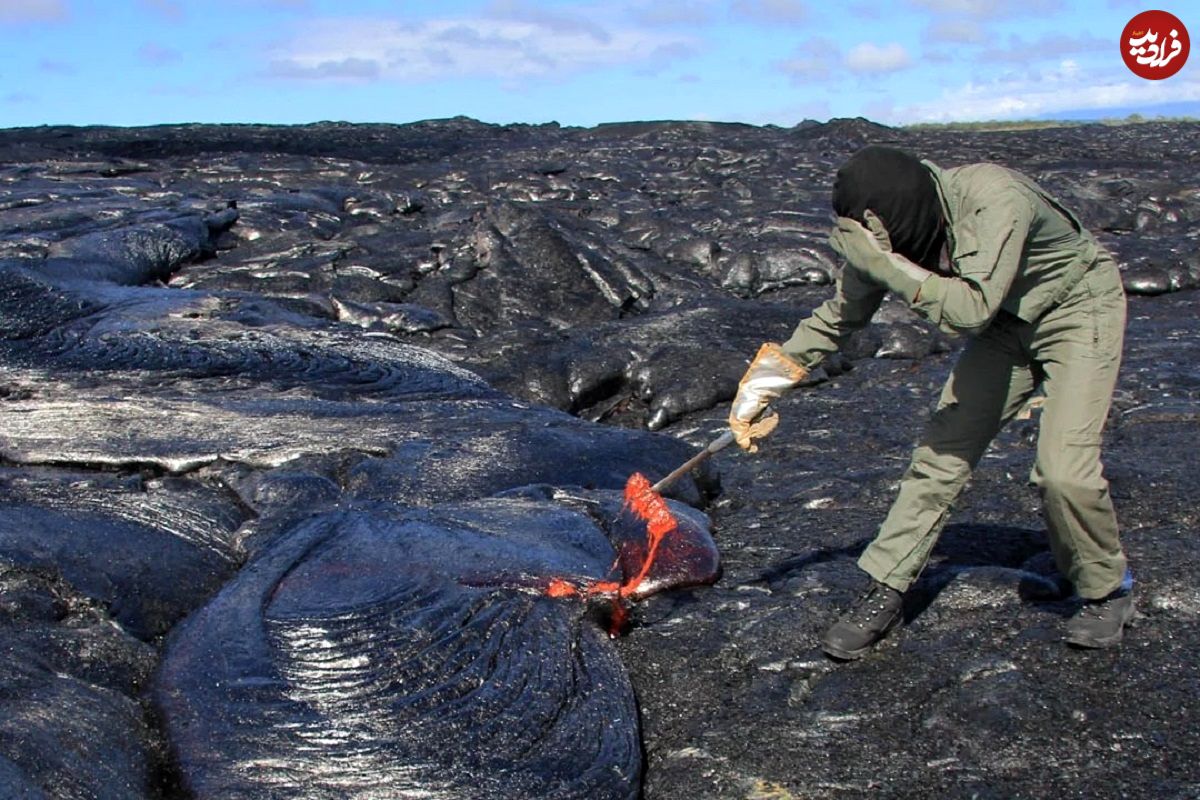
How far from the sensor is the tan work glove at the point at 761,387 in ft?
15.4

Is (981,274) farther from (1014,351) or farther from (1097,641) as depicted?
(1097,641)

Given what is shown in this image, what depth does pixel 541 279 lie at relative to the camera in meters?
12.5

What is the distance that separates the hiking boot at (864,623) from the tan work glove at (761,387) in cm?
76

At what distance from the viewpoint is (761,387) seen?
4680 mm

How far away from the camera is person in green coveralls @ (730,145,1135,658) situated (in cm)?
404

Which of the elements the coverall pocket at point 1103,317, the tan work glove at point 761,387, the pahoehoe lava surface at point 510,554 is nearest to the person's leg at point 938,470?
the pahoehoe lava surface at point 510,554

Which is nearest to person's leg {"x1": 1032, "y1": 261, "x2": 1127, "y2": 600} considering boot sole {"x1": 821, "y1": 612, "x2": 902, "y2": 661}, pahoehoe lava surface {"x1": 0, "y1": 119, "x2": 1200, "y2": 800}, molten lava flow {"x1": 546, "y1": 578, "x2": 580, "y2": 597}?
pahoehoe lava surface {"x1": 0, "y1": 119, "x2": 1200, "y2": 800}

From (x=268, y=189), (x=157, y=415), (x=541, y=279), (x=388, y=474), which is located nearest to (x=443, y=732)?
(x=388, y=474)

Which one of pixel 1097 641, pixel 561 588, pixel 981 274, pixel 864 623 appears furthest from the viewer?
pixel 561 588

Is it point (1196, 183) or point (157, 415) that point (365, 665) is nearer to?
point (157, 415)

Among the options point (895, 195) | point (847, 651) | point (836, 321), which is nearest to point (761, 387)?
point (836, 321)

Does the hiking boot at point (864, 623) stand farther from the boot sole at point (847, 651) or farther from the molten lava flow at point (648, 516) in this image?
the molten lava flow at point (648, 516)

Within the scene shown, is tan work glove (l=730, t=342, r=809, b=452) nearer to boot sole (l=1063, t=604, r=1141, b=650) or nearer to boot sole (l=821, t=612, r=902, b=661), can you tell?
boot sole (l=821, t=612, r=902, b=661)

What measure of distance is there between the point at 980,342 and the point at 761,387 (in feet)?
2.78
